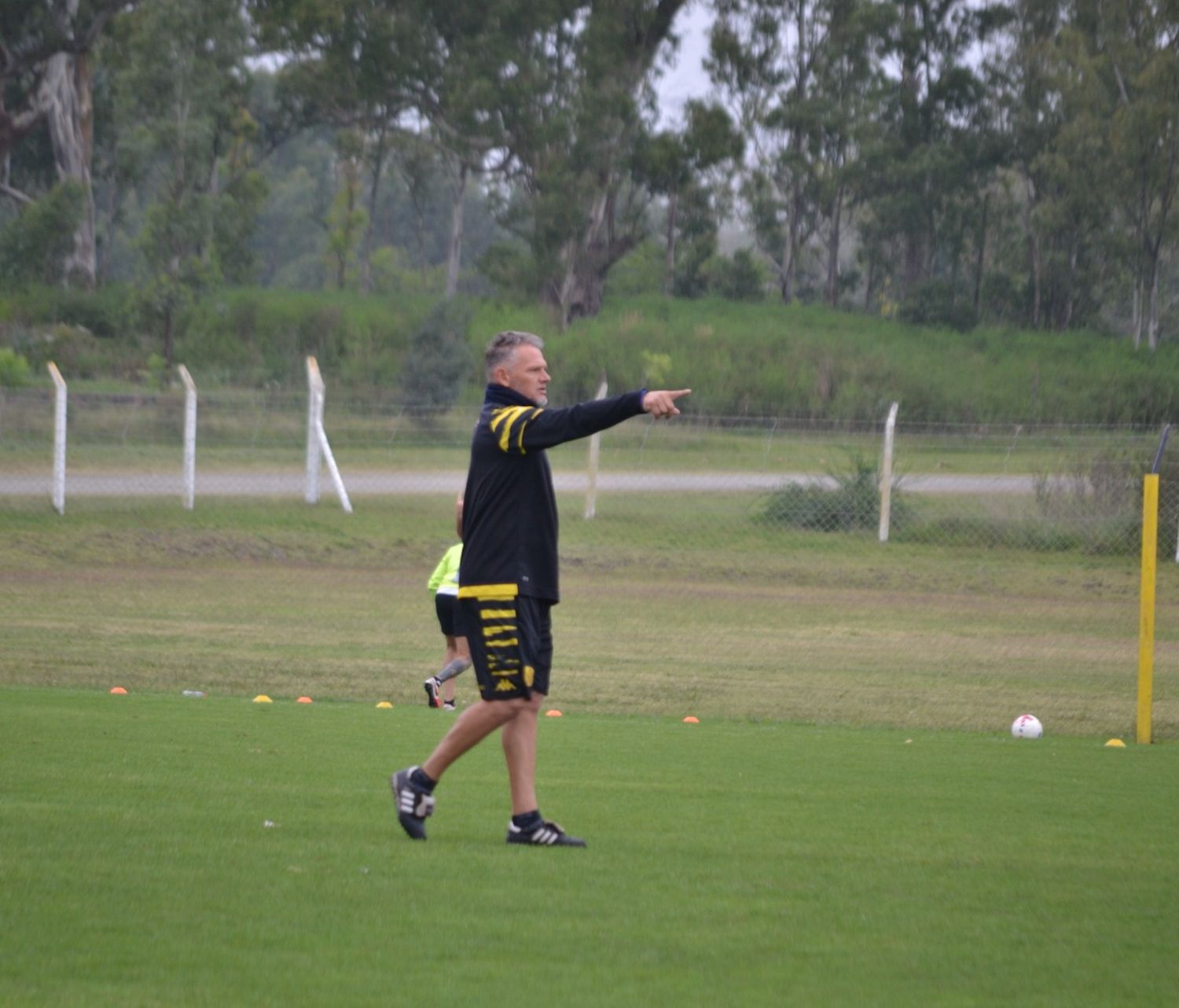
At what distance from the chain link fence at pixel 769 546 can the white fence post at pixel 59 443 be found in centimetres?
42

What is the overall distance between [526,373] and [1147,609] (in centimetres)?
560

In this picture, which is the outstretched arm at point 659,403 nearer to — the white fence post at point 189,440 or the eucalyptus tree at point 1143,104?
the white fence post at point 189,440

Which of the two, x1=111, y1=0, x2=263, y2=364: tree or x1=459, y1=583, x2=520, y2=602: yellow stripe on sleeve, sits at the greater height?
x1=111, y1=0, x2=263, y2=364: tree

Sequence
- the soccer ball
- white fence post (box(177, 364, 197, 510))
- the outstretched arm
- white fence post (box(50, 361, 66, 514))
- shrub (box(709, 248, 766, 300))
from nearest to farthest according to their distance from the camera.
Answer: the outstretched arm < the soccer ball < white fence post (box(50, 361, 66, 514)) < white fence post (box(177, 364, 197, 510)) < shrub (box(709, 248, 766, 300))

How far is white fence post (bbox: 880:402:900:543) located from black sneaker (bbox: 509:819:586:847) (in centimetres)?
1769

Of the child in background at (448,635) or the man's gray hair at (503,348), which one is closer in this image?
the man's gray hair at (503,348)

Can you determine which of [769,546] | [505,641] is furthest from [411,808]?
[769,546]

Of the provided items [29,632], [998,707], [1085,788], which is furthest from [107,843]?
[29,632]

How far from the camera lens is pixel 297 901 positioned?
454cm

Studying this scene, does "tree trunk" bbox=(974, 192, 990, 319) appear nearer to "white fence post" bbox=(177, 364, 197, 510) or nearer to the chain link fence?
the chain link fence

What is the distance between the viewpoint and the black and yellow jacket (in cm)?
550

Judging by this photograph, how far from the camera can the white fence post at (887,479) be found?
2278 cm

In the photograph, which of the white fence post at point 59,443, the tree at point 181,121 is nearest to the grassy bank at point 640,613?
the white fence post at point 59,443

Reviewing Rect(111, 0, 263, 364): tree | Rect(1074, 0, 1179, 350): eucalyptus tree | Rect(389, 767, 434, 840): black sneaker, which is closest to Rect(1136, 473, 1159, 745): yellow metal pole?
Rect(389, 767, 434, 840): black sneaker
